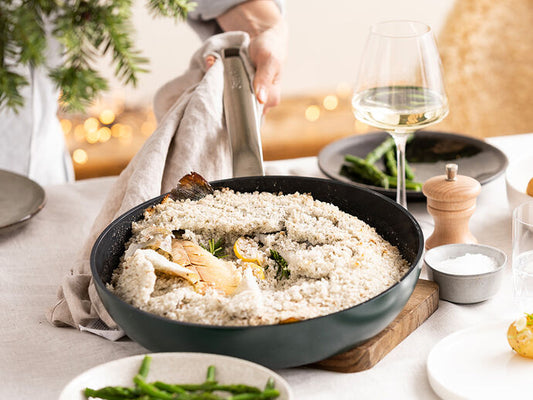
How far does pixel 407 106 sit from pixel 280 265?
417 millimetres

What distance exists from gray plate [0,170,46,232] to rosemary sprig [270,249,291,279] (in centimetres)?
60

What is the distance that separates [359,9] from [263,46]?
232 cm

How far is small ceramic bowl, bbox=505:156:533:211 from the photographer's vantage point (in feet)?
4.25

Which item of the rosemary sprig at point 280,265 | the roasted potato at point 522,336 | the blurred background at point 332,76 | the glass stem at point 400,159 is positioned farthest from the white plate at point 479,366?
the blurred background at point 332,76

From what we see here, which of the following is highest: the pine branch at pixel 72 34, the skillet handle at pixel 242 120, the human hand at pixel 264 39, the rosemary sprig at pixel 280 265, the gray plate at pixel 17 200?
the pine branch at pixel 72 34

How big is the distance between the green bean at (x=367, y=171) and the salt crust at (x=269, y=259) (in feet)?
1.33

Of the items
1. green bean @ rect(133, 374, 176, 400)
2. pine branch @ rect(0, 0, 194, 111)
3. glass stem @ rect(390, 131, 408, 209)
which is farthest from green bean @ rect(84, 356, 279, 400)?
glass stem @ rect(390, 131, 408, 209)

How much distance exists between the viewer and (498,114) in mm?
3902

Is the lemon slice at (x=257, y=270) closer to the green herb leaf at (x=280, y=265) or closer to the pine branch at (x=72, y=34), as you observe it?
the green herb leaf at (x=280, y=265)

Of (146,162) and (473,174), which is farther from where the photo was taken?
(473,174)

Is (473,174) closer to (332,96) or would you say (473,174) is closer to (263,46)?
(263,46)

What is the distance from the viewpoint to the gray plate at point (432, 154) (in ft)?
5.10

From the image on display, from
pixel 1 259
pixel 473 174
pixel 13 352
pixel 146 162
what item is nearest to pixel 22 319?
pixel 13 352

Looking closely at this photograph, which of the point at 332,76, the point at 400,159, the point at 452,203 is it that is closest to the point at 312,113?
the point at 332,76
